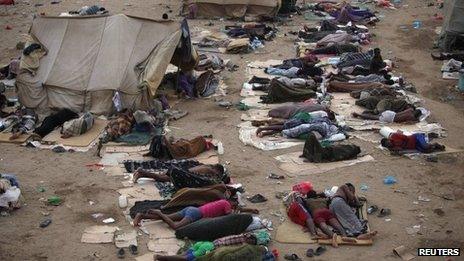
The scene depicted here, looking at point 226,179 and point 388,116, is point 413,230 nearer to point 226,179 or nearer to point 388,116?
point 226,179

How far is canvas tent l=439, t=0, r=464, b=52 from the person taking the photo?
639 inches

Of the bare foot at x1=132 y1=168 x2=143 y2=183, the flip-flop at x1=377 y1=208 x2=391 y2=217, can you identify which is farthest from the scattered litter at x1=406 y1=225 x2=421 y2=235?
the bare foot at x1=132 y1=168 x2=143 y2=183

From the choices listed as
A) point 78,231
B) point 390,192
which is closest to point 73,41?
point 78,231

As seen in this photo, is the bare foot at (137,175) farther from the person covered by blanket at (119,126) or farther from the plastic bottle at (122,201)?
the person covered by blanket at (119,126)

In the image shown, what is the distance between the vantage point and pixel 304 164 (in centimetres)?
1016

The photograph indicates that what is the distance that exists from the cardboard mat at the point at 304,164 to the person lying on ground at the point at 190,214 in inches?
76.8

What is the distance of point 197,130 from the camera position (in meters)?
11.8

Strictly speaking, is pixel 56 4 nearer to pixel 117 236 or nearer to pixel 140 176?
pixel 140 176

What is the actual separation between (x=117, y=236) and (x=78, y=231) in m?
0.58

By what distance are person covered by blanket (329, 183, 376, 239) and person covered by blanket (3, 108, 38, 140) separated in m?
6.14

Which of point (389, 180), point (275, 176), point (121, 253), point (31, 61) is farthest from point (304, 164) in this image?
point (31, 61)

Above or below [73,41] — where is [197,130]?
below

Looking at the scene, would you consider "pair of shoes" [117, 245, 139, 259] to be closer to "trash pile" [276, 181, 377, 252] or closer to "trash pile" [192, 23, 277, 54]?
"trash pile" [276, 181, 377, 252]

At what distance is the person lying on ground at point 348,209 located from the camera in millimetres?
8062
